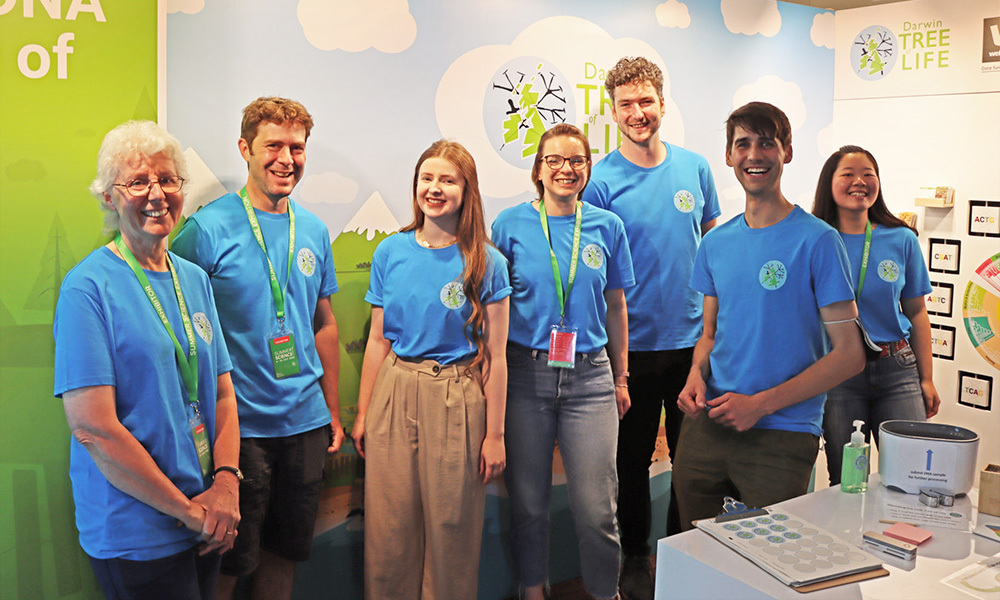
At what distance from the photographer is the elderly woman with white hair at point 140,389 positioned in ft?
6.33

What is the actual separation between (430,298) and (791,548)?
1.45m

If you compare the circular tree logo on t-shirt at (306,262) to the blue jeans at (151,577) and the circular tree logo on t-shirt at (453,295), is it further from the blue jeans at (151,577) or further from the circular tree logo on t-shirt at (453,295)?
the blue jeans at (151,577)

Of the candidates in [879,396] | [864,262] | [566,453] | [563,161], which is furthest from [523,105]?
[879,396]

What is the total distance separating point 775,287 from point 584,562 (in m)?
1.36

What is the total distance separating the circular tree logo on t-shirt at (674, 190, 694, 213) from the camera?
11.3ft

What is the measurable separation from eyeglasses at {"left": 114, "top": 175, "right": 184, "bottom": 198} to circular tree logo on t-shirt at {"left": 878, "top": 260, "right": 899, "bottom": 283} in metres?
2.76

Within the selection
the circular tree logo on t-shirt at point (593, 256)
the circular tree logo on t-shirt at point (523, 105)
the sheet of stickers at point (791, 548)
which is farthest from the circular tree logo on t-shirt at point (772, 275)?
the circular tree logo on t-shirt at point (523, 105)

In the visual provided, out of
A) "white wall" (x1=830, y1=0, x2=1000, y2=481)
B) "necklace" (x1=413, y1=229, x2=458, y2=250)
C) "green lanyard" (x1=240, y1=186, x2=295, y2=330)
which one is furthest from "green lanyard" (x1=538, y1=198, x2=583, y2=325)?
"white wall" (x1=830, y1=0, x2=1000, y2=481)

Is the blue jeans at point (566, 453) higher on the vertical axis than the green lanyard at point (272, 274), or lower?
lower

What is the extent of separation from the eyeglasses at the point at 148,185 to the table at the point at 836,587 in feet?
5.08

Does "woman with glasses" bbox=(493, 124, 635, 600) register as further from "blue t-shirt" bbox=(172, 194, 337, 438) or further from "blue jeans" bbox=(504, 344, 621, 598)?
"blue t-shirt" bbox=(172, 194, 337, 438)

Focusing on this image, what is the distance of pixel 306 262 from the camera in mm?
2748

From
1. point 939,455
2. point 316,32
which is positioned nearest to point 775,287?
point 939,455

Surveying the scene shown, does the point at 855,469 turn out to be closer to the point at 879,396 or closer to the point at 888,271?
the point at 879,396
